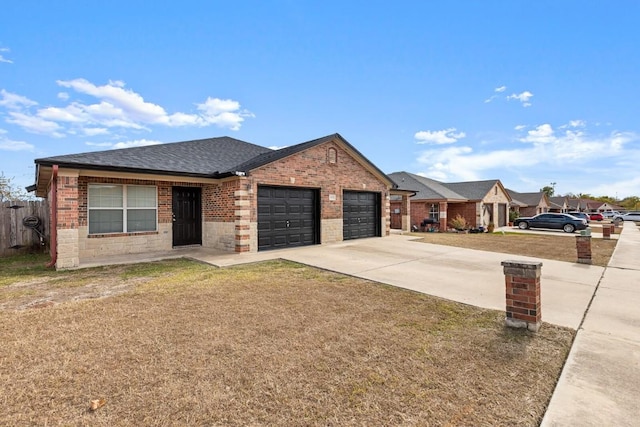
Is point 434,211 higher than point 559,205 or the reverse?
the reverse

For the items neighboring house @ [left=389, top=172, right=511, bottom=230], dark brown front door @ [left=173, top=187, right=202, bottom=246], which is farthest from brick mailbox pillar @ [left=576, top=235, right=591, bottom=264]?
neighboring house @ [left=389, top=172, right=511, bottom=230]

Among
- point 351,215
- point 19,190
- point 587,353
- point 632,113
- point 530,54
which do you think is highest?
point 530,54

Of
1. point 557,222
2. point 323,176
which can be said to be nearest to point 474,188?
point 557,222

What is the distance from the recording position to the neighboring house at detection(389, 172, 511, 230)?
78.6 feet

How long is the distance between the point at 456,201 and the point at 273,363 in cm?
2496

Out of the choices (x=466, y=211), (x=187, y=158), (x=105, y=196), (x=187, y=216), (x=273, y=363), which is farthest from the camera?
(x=466, y=211)

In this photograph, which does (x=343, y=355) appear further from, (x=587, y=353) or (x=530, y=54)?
(x=530, y=54)

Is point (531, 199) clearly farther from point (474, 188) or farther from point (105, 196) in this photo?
point (105, 196)

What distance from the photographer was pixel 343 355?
3.22 m

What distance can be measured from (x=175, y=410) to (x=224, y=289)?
365 centimetres

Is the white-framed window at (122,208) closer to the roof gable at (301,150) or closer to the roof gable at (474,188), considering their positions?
the roof gable at (301,150)

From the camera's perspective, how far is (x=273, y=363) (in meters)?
3.04

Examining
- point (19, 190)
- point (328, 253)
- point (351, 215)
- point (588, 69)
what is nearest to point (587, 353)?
point (328, 253)

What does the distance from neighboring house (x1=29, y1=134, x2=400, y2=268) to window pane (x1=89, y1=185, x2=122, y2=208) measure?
0.03m
